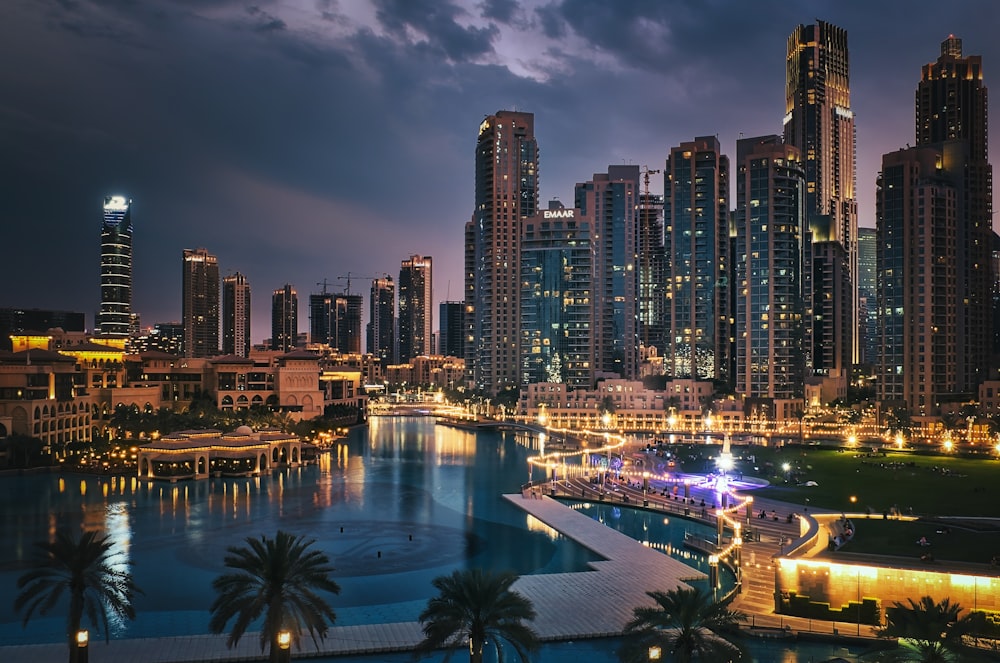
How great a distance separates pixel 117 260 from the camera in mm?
187375

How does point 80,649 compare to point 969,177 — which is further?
point 969,177

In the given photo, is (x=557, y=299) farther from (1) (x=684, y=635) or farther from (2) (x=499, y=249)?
(1) (x=684, y=635)

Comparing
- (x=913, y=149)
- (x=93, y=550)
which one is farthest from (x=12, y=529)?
(x=913, y=149)

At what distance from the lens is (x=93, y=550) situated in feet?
80.4

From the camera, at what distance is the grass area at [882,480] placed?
2121 inches

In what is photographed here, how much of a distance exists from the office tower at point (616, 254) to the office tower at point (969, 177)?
59.6m

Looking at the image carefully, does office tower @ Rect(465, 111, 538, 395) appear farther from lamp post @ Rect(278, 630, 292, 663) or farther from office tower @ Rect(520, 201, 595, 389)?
lamp post @ Rect(278, 630, 292, 663)

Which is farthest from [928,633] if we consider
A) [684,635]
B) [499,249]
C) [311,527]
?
[499,249]

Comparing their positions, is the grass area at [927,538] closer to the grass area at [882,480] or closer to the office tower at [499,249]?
the grass area at [882,480]

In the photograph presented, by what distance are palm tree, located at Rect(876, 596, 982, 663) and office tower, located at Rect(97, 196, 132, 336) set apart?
182 m

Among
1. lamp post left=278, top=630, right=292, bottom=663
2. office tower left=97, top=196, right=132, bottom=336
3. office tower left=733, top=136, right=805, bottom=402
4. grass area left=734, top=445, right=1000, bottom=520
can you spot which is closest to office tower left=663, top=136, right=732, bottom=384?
office tower left=733, top=136, right=805, bottom=402

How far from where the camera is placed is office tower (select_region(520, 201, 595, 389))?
148000 millimetres

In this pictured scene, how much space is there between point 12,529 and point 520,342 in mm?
114232

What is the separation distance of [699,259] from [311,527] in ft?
406
